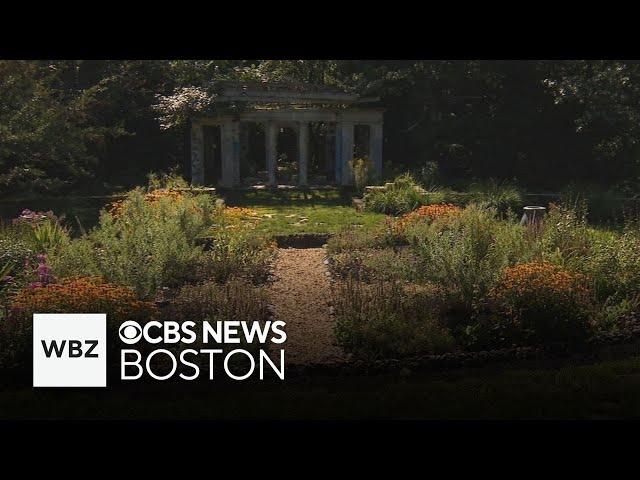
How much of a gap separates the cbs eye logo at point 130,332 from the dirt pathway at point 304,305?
1.17 metres

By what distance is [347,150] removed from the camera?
19.4 meters

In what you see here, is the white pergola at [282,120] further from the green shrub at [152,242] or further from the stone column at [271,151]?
the green shrub at [152,242]

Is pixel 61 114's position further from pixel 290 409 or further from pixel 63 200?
pixel 290 409

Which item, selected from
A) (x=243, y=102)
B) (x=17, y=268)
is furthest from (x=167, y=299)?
(x=243, y=102)

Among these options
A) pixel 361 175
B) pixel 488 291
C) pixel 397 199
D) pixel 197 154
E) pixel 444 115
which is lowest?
pixel 488 291

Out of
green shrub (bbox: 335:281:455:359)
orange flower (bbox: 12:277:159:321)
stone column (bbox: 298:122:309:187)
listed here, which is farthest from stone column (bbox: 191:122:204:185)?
orange flower (bbox: 12:277:159:321)

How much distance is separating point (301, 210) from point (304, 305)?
7.19 meters

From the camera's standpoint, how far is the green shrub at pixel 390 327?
21.1 feet

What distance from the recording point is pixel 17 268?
8.48 metres

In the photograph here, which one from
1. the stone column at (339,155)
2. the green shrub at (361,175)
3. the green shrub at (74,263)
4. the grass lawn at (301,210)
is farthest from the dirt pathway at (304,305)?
the stone column at (339,155)

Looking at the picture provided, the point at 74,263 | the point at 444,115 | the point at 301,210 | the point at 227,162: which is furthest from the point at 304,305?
the point at 444,115

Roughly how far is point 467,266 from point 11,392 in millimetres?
4215

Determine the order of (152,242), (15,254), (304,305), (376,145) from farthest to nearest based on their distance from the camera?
(376,145), (152,242), (15,254), (304,305)

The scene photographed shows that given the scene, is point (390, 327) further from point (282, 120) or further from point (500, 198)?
point (282, 120)
